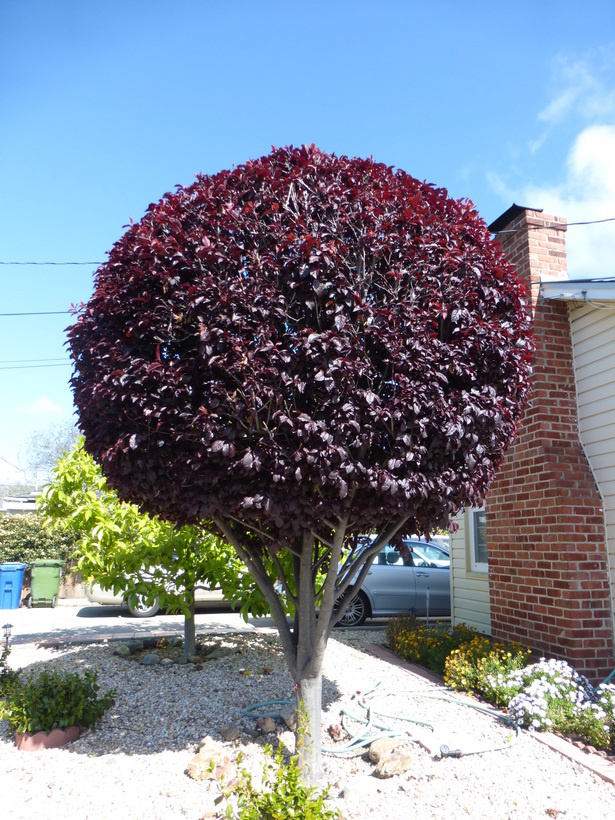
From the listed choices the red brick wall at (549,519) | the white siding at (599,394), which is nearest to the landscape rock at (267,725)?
the red brick wall at (549,519)

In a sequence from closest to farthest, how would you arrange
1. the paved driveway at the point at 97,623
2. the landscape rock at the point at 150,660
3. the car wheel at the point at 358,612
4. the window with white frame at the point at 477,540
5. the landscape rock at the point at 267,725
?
1. the landscape rock at the point at 267,725
2. the landscape rock at the point at 150,660
3. the window with white frame at the point at 477,540
4. the paved driveway at the point at 97,623
5. the car wheel at the point at 358,612

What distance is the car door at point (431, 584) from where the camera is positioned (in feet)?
34.4

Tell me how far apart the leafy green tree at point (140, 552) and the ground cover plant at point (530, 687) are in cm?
198

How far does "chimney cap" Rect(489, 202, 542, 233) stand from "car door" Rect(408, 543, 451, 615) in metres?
5.84

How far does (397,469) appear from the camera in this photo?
3.39 meters

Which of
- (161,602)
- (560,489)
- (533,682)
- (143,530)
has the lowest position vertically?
(533,682)

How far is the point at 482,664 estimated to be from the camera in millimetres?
5609

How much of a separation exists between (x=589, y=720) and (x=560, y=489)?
1.97m

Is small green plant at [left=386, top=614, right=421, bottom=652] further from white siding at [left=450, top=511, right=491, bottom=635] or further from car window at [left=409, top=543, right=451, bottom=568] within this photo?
car window at [left=409, top=543, right=451, bottom=568]

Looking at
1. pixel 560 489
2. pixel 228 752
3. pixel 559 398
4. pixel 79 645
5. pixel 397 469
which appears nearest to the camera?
pixel 397 469

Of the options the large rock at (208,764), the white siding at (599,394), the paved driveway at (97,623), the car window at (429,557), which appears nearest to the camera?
the large rock at (208,764)

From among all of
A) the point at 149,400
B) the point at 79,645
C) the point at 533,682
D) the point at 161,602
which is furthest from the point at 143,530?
the point at 533,682

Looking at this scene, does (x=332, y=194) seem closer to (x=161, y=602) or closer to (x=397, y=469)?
(x=397, y=469)

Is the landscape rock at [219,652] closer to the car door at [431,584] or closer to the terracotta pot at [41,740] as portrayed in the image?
the terracotta pot at [41,740]
